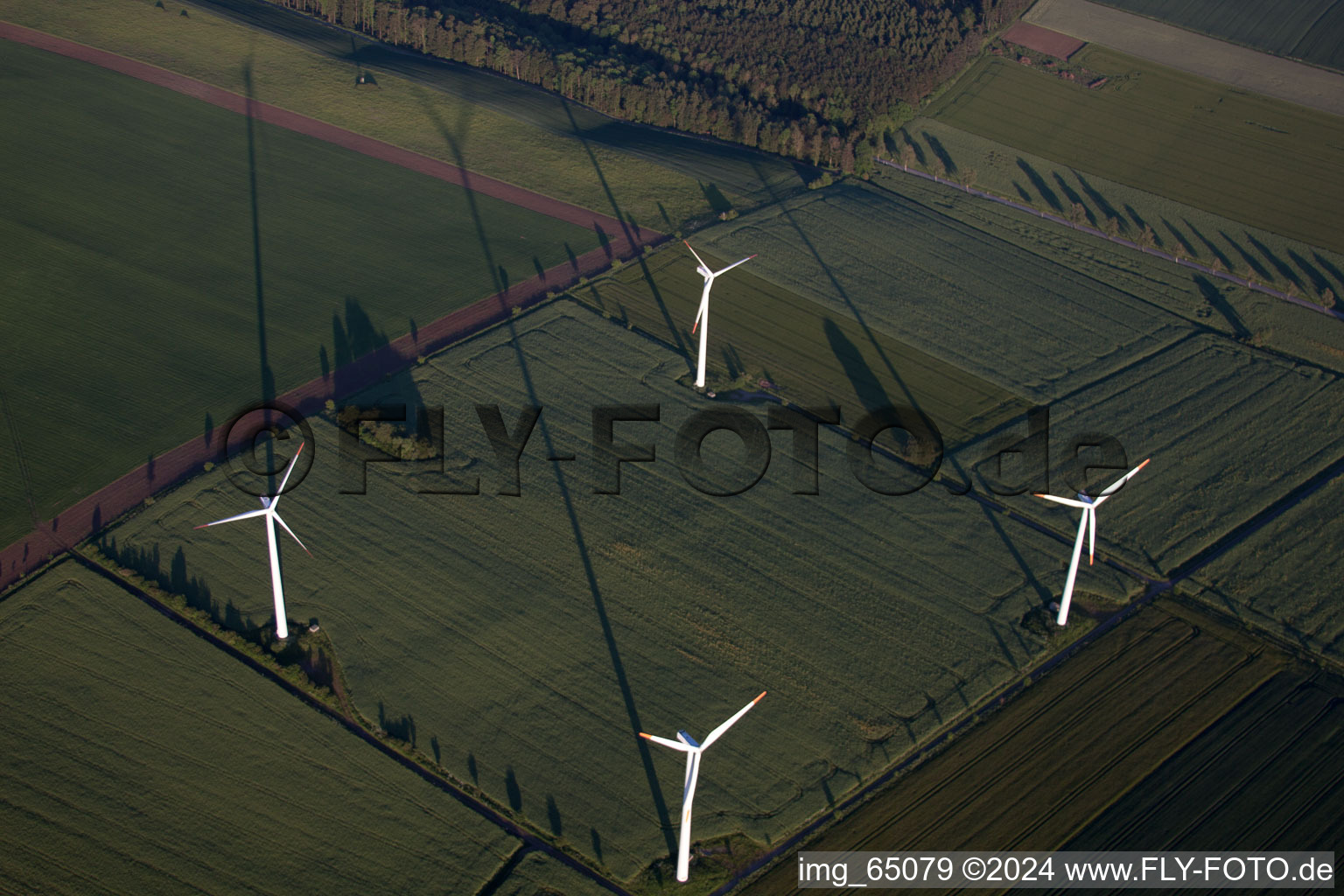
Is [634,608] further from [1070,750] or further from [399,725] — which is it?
[1070,750]

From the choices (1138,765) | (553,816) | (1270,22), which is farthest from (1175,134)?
(553,816)

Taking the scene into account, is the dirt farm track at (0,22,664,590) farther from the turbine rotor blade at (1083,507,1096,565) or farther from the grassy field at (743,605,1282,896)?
the turbine rotor blade at (1083,507,1096,565)

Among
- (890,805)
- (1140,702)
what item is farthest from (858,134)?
(890,805)

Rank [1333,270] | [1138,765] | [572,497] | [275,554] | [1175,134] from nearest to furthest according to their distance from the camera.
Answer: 1. [1138,765]
2. [275,554]
3. [572,497]
4. [1333,270]
5. [1175,134]

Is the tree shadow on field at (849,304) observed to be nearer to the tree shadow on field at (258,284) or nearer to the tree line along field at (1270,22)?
the tree shadow on field at (258,284)

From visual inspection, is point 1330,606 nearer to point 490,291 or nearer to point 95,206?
point 490,291

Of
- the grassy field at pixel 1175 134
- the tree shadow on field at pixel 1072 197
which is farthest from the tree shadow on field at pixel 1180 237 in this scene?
the tree shadow on field at pixel 1072 197

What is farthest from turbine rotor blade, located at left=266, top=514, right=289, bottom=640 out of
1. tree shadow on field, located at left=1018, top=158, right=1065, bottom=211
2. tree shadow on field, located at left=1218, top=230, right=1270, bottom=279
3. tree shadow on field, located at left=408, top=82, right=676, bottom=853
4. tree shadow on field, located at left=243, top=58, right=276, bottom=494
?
tree shadow on field, located at left=1218, top=230, right=1270, bottom=279
